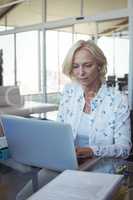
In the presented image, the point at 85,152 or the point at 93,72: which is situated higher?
the point at 93,72

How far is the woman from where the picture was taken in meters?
1.61

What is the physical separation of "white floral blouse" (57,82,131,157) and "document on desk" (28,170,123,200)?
0.59m

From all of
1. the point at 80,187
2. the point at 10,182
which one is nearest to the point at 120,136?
the point at 10,182

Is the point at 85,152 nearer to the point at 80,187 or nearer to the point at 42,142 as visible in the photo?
the point at 42,142

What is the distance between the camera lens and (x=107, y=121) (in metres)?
1.68

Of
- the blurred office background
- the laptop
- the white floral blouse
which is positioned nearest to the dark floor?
the laptop

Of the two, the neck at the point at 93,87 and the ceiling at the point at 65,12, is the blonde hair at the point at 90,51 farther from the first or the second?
the ceiling at the point at 65,12

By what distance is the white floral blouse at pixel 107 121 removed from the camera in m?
1.53

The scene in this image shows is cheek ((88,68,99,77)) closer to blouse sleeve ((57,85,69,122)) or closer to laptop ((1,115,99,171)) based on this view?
blouse sleeve ((57,85,69,122))

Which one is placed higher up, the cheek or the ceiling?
the ceiling

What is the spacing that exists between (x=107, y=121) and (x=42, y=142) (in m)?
0.59

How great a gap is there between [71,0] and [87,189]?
5609 mm

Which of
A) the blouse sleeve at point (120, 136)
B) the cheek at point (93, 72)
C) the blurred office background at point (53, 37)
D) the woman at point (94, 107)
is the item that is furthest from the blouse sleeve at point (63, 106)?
the blurred office background at point (53, 37)

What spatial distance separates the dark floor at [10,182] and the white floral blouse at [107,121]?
14.7 inches
